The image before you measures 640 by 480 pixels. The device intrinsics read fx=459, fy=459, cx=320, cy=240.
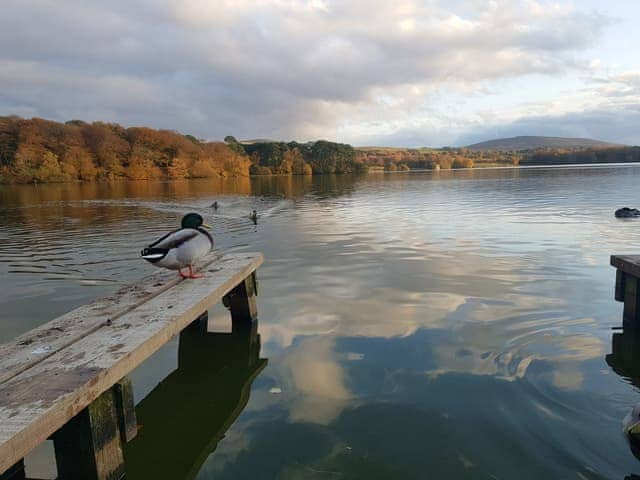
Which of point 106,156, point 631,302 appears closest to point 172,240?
point 631,302

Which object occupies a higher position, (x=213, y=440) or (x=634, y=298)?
(x=634, y=298)

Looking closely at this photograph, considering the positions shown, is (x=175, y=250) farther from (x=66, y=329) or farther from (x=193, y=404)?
(x=193, y=404)

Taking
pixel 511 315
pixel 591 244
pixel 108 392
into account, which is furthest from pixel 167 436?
pixel 591 244

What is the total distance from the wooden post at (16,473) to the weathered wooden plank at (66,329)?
0.82 m

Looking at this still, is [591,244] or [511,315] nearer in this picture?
[511,315]

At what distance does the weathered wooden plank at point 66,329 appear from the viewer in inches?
151

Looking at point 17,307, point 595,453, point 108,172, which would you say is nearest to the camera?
point 595,453

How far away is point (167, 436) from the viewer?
4637 mm

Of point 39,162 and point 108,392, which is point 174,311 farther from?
point 39,162

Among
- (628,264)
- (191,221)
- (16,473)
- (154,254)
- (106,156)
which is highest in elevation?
(106,156)

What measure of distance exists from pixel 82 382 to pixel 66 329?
1.41 m

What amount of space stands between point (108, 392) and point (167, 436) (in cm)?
115

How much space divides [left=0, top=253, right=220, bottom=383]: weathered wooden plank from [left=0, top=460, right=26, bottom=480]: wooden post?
824 mm

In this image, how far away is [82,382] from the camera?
3389 mm
